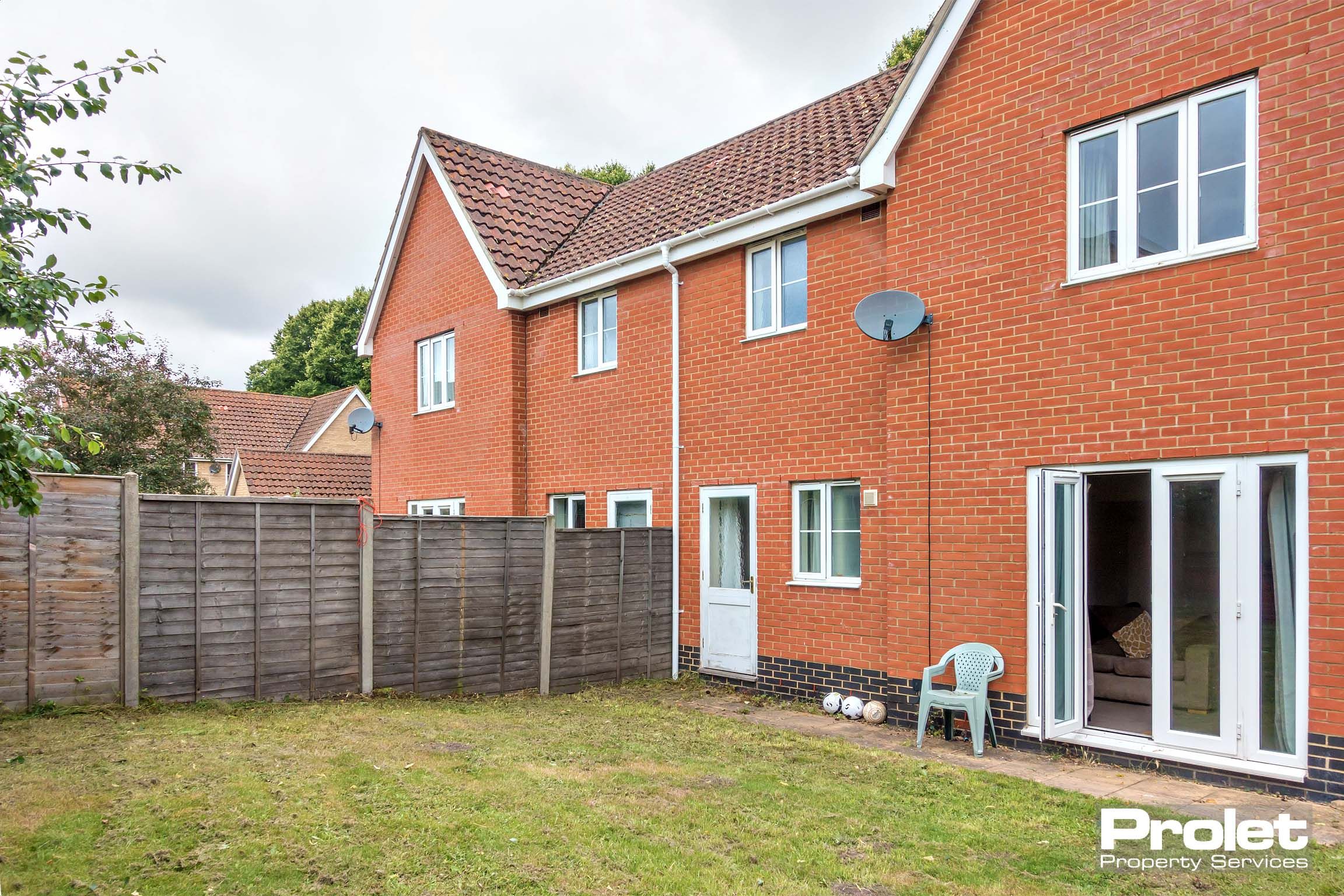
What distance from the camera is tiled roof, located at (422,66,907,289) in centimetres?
1122

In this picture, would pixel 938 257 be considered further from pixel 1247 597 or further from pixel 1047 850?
pixel 1047 850

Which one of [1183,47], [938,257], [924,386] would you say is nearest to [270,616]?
[924,386]

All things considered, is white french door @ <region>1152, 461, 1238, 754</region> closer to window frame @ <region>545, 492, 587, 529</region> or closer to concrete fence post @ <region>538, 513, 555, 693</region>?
concrete fence post @ <region>538, 513, 555, 693</region>

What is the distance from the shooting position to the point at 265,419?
110ft

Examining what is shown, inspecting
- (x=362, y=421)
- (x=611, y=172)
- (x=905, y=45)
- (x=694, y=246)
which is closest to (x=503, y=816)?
(x=694, y=246)

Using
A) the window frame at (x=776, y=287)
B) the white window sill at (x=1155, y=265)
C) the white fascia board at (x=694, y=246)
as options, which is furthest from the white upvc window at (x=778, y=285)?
the white window sill at (x=1155, y=265)

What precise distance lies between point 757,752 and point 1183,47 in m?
6.52

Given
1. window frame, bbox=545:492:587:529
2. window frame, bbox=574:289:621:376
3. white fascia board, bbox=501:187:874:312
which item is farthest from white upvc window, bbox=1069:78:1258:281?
window frame, bbox=545:492:587:529

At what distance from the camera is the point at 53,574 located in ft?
24.8

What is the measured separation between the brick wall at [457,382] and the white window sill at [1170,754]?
343 inches

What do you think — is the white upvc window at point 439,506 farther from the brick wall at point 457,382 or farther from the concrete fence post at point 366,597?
the concrete fence post at point 366,597

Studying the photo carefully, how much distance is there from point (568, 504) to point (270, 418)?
24.0 metres

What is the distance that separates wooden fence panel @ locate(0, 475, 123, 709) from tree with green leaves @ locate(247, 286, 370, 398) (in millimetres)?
37751

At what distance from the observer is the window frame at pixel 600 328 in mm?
12883
